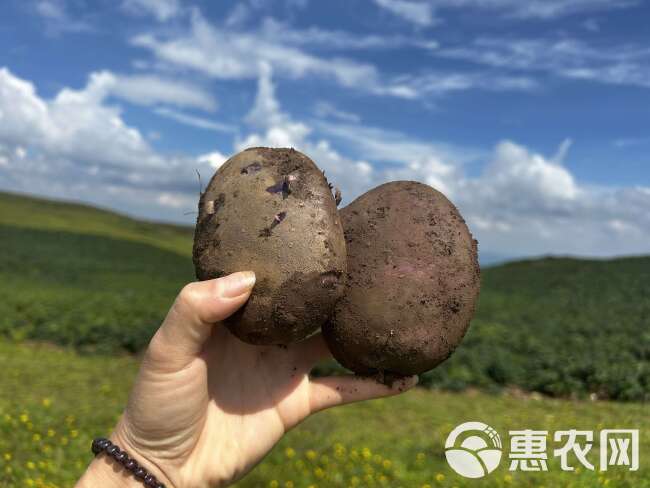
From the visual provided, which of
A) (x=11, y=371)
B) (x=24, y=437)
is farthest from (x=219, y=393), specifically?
(x=11, y=371)

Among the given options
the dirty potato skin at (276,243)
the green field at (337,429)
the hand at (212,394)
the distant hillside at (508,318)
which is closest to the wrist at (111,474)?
the hand at (212,394)

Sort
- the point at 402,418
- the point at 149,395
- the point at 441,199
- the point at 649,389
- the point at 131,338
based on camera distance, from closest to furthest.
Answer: the point at 149,395 < the point at 441,199 < the point at 402,418 < the point at 649,389 < the point at 131,338

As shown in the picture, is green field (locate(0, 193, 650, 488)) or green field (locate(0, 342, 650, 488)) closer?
green field (locate(0, 342, 650, 488))

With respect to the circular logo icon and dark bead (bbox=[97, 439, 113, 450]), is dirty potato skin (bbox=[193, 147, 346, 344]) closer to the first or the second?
dark bead (bbox=[97, 439, 113, 450])

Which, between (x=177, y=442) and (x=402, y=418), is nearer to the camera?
(x=177, y=442)

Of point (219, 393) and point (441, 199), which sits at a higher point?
point (441, 199)

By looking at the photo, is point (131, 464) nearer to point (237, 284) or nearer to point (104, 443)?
point (104, 443)

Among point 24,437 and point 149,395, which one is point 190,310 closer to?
point 149,395

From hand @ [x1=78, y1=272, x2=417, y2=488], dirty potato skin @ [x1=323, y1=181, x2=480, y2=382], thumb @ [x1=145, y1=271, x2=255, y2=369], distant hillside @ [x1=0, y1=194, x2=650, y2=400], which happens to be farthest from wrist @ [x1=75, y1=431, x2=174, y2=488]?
distant hillside @ [x1=0, y1=194, x2=650, y2=400]
